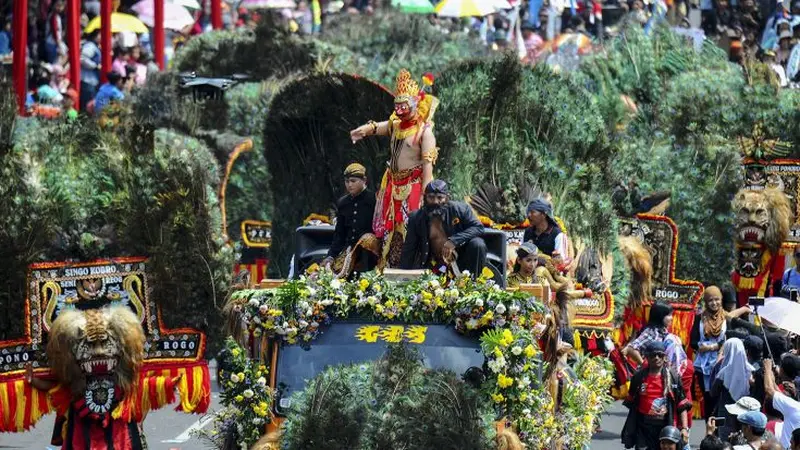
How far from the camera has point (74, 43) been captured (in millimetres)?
34094

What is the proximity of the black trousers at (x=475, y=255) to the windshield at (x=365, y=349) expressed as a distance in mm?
1740

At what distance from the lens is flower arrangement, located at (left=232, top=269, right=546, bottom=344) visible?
14.8 m

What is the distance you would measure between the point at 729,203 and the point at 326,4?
1963 centimetres

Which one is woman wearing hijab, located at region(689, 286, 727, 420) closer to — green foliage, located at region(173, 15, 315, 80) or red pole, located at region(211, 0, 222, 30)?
green foliage, located at region(173, 15, 315, 80)

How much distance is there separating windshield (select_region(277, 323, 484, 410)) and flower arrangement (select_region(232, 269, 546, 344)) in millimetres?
76

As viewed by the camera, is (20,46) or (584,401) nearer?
(584,401)

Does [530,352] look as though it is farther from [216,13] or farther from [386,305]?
[216,13]

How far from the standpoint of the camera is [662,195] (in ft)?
90.6

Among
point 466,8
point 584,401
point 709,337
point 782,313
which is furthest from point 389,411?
point 466,8

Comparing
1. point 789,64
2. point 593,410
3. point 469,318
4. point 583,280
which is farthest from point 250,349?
point 789,64

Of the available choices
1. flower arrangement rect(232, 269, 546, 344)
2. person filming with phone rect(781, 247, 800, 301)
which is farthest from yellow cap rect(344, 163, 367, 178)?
person filming with phone rect(781, 247, 800, 301)

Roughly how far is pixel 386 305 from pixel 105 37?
68.2 feet

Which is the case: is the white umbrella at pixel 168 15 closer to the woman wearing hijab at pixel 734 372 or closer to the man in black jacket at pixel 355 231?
the woman wearing hijab at pixel 734 372

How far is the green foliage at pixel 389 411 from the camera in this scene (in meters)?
13.5
